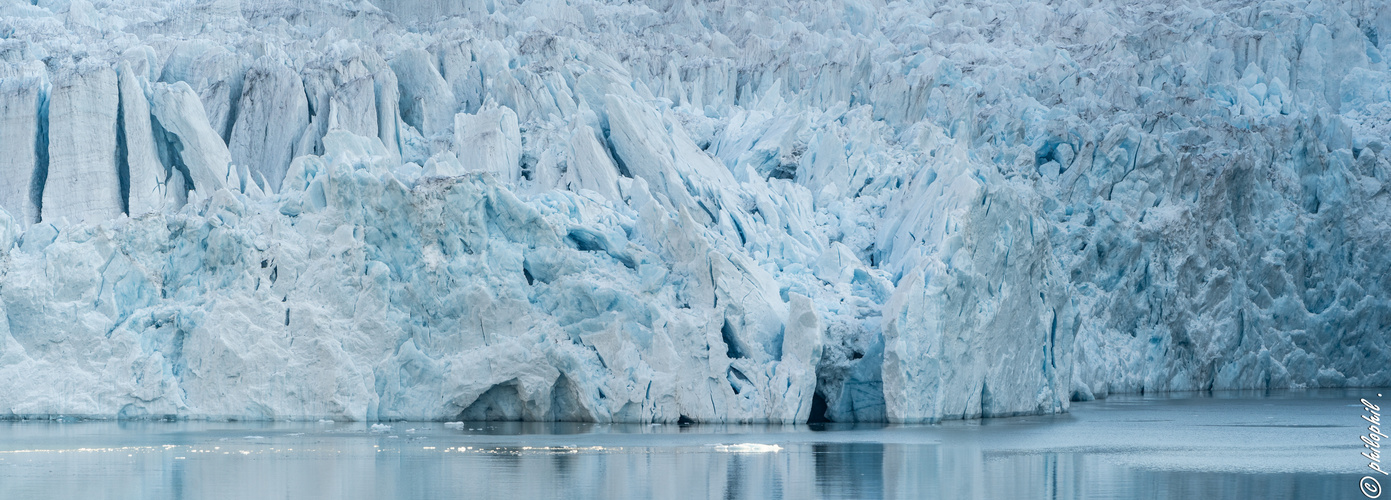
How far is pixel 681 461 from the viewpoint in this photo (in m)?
15.9

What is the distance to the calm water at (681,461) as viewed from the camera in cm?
1350

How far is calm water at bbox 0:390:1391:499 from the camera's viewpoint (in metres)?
13.5

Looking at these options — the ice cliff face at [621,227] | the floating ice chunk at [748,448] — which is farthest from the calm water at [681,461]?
the ice cliff face at [621,227]

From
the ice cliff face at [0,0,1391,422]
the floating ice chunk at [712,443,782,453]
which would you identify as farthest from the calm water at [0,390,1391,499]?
the ice cliff face at [0,0,1391,422]

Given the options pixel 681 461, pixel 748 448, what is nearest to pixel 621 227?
pixel 748 448

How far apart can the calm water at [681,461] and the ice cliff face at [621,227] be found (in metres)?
0.82

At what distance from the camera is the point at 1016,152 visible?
29438 mm

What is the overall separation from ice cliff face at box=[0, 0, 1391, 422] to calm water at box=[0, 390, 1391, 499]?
0.82 meters

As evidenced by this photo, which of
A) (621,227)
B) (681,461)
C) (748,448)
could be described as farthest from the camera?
(621,227)

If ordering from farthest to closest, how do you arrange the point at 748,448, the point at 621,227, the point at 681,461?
the point at 621,227 → the point at 748,448 → the point at 681,461

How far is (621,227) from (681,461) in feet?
20.2

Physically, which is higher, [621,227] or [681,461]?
[621,227]

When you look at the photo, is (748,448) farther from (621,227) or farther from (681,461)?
(621,227)

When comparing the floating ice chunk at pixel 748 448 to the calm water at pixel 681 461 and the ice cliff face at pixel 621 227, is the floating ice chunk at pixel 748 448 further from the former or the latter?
the ice cliff face at pixel 621 227
